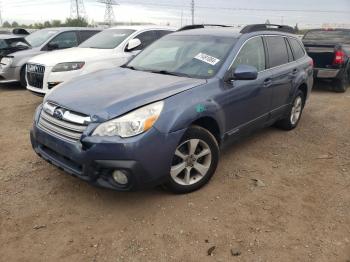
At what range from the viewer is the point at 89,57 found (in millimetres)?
6762

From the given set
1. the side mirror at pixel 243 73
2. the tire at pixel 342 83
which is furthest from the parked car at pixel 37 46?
the tire at pixel 342 83

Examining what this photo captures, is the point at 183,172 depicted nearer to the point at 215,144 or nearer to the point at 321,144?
the point at 215,144

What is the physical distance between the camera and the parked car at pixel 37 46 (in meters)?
8.55

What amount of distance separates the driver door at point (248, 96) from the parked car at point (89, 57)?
2413 millimetres

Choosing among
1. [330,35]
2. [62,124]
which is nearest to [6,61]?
[62,124]

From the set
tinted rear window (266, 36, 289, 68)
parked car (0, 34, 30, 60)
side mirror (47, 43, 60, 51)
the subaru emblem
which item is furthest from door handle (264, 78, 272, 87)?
parked car (0, 34, 30, 60)

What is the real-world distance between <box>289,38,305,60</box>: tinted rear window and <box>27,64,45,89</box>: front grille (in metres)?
4.43

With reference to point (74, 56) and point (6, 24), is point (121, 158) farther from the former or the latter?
point (6, 24)

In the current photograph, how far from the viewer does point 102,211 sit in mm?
3293

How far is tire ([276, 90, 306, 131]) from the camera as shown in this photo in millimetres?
5578

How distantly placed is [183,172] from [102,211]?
0.87 metres

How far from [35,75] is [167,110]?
449cm

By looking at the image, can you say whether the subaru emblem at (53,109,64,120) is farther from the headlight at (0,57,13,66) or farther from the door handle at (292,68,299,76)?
the headlight at (0,57,13,66)

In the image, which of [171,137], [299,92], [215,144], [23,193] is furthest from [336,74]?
[23,193]
